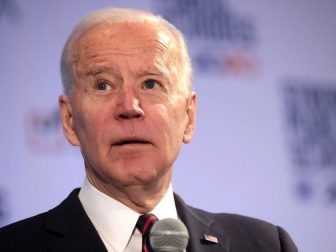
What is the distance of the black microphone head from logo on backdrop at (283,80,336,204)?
162 centimetres

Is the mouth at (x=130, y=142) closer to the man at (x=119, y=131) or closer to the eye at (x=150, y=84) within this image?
the man at (x=119, y=131)

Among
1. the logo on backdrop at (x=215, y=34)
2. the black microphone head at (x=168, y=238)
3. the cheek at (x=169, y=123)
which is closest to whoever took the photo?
the black microphone head at (x=168, y=238)

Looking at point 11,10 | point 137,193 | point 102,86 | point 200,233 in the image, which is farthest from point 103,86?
point 11,10

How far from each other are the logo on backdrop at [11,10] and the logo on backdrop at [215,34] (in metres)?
0.58

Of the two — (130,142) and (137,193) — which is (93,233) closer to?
(137,193)

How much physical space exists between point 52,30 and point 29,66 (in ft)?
0.59

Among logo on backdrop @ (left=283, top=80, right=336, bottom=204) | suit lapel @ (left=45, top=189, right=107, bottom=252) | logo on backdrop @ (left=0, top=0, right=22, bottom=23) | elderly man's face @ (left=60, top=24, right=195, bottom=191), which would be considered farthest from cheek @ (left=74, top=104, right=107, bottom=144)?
logo on backdrop @ (left=283, top=80, right=336, bottom=204)

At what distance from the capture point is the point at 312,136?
331 centimetres

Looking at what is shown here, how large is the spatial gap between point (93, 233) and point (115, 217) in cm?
7

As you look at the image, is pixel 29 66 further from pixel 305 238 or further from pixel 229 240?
pixel 305 238

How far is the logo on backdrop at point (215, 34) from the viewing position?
3119 millimetres

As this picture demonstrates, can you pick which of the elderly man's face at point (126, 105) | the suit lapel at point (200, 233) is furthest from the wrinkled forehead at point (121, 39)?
the suit lapel at point (200, 233)

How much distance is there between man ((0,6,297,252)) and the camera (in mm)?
2018

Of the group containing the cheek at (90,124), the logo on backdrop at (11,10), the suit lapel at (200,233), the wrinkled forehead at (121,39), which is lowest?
the suit lapel at (200,233)
